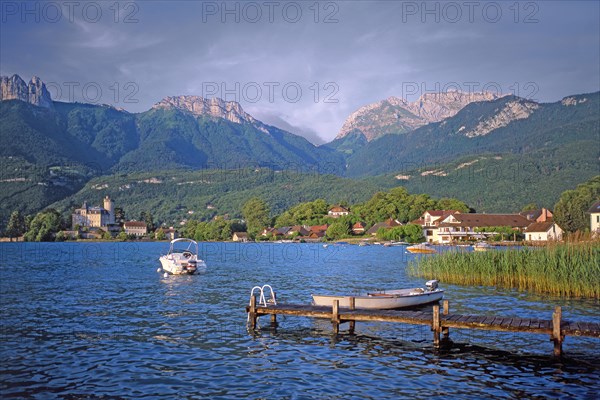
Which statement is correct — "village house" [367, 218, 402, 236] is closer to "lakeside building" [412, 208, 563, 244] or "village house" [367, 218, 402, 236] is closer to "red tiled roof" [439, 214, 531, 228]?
"lakeside building" [412, 208, 563, 244]

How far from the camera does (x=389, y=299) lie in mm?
31547

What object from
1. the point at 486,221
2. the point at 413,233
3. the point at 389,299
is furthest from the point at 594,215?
the point at 389,299

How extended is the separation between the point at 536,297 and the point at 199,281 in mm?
32294

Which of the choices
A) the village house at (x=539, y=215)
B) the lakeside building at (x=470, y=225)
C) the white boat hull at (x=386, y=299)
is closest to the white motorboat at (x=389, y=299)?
the white boat hull at (x=386, y=299)

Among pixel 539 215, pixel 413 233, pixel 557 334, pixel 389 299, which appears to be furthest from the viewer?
pixel 539 215

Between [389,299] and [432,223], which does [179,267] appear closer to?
[389,299]

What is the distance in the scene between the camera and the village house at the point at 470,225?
14900cm

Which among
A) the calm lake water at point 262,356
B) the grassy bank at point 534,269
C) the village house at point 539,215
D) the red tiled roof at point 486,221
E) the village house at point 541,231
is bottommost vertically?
the calm lake water at point 262,356

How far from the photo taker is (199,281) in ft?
181

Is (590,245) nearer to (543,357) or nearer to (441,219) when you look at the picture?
(543,357)

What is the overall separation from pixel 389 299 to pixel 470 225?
428 feet

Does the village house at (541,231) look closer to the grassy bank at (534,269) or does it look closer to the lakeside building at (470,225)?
the lakeside building at (470,225)

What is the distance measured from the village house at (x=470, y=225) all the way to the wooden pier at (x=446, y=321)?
4848 inches

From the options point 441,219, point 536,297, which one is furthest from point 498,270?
point 441,219
